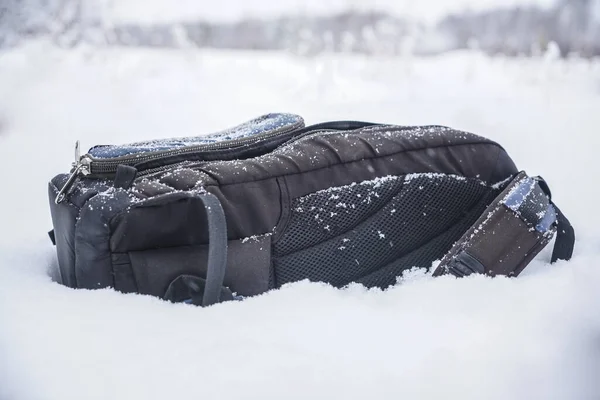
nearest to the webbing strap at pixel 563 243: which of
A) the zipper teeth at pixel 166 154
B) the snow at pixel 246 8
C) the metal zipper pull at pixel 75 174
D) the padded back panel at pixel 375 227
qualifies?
the padded back panel at pixel 375 227

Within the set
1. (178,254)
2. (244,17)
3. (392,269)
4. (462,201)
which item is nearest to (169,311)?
(178,254)

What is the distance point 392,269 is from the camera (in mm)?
847

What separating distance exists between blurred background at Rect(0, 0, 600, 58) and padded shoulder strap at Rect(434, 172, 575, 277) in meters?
1.82

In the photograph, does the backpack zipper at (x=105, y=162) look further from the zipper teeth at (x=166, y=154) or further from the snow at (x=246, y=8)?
the snow at (x=246, y=8)

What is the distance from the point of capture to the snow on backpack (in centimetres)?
71

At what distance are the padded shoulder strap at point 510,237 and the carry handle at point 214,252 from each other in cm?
33

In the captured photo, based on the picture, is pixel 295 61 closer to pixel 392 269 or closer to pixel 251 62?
pixel 251 62

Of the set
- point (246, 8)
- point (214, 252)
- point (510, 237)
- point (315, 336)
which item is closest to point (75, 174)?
point (214, 252)

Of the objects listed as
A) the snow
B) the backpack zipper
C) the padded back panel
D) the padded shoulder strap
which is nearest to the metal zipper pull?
the backpack zipper

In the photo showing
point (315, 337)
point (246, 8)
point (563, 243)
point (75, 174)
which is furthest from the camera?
point (246, 8)

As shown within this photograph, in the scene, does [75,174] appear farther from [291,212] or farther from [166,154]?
[291,212]

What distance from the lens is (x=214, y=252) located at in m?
0.65

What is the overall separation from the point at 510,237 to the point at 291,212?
0.32 meters

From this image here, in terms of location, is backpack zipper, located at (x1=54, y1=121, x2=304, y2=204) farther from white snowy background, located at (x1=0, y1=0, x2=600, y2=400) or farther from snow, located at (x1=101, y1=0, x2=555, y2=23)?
snow, located at (x1=101, y1=0, x2=555, y2=23)
